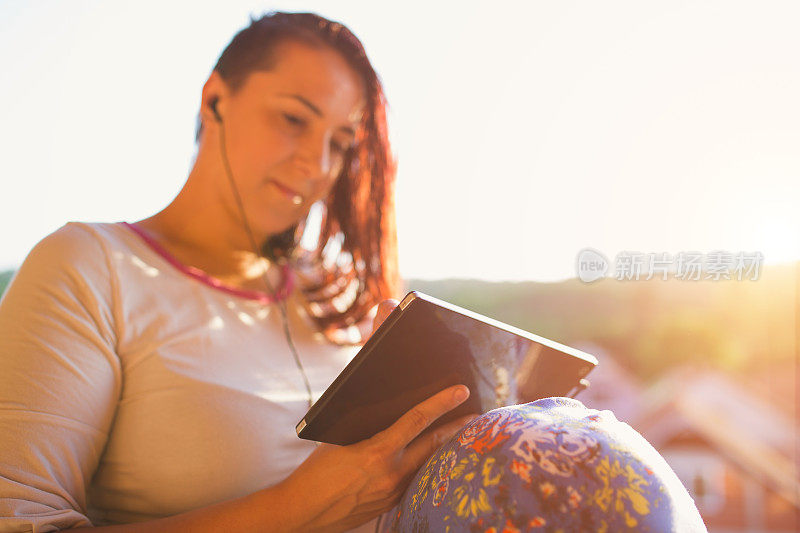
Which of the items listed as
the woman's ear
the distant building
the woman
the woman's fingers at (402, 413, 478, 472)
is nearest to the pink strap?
the woman

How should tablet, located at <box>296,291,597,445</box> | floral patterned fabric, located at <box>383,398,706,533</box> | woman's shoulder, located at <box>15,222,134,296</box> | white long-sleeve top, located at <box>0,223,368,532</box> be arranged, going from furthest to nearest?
1. woman's shoulder, located at <box>15,222,134,296</box>
2. white long-sleeve top, located at <box>0,223,368,532</box>
3. tablet, located at <box>296,291,597,445</box>
4. floral patterned fabric, located at <box>383,398,706,533</box>

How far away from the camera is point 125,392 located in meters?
0.91

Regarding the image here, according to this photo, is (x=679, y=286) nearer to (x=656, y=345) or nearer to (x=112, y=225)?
(x=656, y=345)

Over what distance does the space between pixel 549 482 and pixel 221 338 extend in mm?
652

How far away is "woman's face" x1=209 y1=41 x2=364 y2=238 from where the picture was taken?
1.13 meters

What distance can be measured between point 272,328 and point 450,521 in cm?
67

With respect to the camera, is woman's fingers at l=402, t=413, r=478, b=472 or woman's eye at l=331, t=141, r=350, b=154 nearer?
woman's fingers at l=402, t=413, r=478, b=472

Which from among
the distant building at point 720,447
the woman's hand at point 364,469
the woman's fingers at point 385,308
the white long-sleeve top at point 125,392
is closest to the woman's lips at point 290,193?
the white long-sleeve top at point 125,392

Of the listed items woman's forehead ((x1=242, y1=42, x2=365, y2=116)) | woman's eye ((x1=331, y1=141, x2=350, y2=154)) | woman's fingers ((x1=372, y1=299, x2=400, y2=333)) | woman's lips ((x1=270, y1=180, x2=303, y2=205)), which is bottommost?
woman's fingers ((x1=372, y1=299, x2=400, y2=333))

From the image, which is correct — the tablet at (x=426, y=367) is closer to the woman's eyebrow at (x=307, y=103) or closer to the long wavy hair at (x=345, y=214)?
the long wavy hair at (x=345, y=214)

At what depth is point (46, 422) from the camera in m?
0.78

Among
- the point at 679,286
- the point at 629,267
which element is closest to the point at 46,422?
the point at 629,267

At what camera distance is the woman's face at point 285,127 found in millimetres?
1129

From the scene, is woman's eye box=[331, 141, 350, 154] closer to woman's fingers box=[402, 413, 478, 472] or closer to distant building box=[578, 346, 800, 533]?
woman's fingers box=[402, 413, 478, 472]
